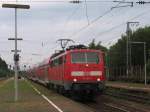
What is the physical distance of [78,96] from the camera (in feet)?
104

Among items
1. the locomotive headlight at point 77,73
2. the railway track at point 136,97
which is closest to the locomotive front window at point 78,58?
the locomotive headlight at point 77,73

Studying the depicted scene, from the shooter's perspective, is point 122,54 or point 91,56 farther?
point 122,54

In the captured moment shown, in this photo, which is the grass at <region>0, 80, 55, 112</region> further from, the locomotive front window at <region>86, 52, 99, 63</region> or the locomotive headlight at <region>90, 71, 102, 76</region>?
the locomotive front window at <region>86, 52, 99, 63</region>

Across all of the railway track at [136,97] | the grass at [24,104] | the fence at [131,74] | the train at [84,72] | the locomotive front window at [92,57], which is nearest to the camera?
the grass at [24,104]

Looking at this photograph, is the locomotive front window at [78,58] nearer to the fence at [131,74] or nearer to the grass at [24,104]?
the grass at [24,104]

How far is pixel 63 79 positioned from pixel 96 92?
293 centimetres

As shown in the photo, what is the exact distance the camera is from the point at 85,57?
30031mm

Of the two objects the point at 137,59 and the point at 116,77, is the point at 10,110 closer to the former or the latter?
the point at 116,77

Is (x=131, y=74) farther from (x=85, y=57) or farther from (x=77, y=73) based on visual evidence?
(x=77, y=73)

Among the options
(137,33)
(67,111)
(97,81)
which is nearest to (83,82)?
(97,81)

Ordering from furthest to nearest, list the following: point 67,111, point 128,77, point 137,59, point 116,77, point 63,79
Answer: point 137,59 < point 116,77 < point 128,77 < point 63,79 < point 67,111

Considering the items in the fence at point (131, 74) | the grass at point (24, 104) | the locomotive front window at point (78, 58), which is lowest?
the grass at point (24, 104)

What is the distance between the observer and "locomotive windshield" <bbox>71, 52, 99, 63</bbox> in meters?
29.9

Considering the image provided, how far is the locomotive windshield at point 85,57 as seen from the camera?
29922 mm
